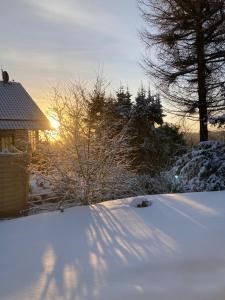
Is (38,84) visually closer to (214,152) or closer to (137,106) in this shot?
(214,152)

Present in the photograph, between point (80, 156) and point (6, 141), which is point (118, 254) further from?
point (6, 141)

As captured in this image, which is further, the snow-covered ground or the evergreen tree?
the evergreen tree

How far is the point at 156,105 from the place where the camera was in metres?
16.2

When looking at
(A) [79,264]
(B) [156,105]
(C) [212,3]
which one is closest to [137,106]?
(B) [156,105]

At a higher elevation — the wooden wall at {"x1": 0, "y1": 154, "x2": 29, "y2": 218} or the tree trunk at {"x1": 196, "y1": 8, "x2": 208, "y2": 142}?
the tree trunk at {"x1": 196, "y1": 8, "x2": 208, "y2": 142}

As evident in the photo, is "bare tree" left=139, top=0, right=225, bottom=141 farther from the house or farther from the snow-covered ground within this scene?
the snow-covered ground

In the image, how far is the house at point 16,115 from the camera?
66.8ft

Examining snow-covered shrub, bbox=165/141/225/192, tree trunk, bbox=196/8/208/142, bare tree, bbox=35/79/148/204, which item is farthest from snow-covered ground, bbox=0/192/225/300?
tree trunk, bbox=196/8/208/142

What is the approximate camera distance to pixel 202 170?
883 cm

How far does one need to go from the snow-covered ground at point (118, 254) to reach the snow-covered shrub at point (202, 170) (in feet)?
11.0

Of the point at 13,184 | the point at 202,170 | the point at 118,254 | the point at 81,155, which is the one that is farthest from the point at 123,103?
the point at 118,254

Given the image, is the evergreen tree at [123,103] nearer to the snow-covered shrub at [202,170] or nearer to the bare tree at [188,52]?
the bare tree at [188,52]

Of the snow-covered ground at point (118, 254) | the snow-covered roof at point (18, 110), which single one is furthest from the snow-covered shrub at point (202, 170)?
the snow-covered roof at point (18, 110)

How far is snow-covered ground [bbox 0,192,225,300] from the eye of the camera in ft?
9.55
